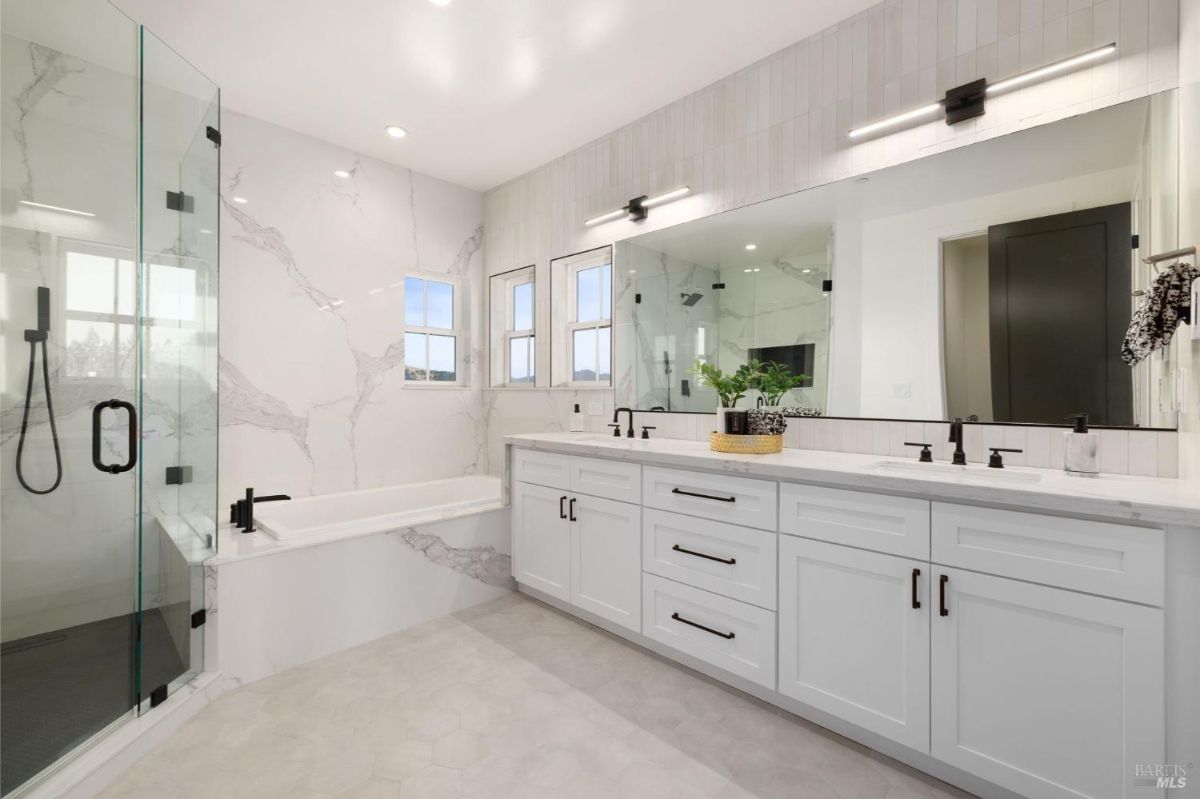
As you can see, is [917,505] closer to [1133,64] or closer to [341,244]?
[1133,64]

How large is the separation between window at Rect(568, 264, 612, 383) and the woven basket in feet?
3.98

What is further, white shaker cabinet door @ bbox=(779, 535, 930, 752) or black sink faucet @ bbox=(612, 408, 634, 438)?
black sink faucet @ bbox=(612, 408, 634, 438)

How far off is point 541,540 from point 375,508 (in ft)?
4.37

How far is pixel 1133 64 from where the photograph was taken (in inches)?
64.5

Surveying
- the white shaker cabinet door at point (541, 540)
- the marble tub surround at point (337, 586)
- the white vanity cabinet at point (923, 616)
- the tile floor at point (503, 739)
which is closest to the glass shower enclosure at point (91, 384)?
the marble tub surround at point (337, 586)

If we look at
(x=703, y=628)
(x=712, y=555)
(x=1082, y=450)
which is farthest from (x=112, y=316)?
(x=1082, y=450)

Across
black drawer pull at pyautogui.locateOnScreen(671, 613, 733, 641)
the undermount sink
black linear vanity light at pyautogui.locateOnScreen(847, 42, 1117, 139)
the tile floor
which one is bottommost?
the tile floor

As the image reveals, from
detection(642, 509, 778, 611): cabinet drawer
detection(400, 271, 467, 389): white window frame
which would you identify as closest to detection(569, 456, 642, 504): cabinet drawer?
detection(642, 509, 778, 611): cabinet drawer

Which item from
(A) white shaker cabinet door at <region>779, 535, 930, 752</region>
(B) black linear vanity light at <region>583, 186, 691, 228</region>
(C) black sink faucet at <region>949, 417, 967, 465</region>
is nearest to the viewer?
(A) white shaker cabinet door at <region>779, 535, 930, 752</region>

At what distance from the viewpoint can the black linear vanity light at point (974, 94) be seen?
170 cm

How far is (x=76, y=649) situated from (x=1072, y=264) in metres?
3.64

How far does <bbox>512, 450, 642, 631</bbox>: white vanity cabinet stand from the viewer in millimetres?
2344

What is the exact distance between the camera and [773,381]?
8.10ft

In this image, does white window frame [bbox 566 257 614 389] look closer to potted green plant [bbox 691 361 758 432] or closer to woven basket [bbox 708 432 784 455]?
potted green plant [bbox 691 361 758 432]
